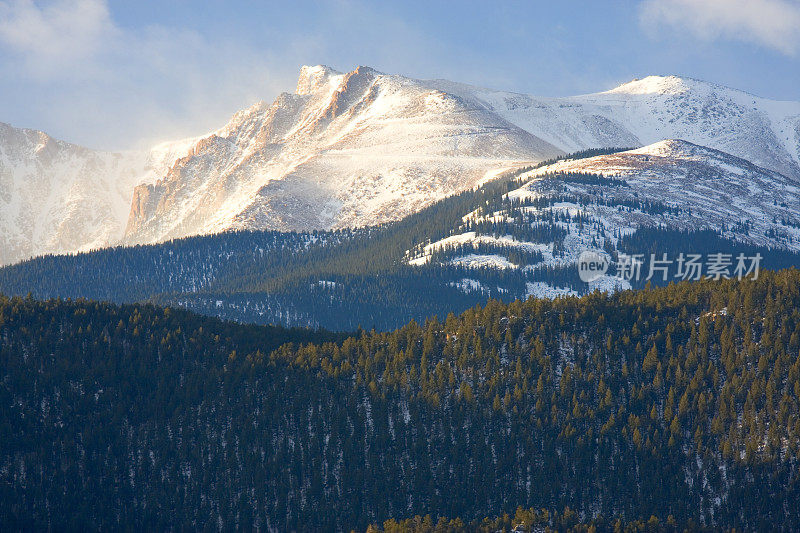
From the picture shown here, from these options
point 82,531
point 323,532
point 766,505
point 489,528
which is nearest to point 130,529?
point 82,531

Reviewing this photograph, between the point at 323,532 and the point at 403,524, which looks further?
the point at 323,532

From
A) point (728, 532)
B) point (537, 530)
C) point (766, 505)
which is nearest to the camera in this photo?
point (537, 530)

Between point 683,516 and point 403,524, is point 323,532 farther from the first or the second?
point 683,516

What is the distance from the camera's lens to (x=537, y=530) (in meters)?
176

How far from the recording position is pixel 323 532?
19850 cm

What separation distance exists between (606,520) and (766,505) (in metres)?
26.4

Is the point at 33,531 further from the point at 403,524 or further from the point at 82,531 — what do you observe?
the point at 403,524

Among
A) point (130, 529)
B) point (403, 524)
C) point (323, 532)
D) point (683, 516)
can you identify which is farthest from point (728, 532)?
point (130, 529)

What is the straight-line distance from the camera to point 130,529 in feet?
656

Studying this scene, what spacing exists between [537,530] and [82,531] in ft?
245

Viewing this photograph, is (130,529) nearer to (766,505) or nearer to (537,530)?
(537,530)

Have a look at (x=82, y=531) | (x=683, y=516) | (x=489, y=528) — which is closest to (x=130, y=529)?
(x=82, y=531)

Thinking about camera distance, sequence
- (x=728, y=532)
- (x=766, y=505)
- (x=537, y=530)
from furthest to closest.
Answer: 1. (x=766, y=505)
2. (x=728, y=532)
3. (x=537, y=530)

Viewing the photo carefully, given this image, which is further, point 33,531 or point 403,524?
point 33,531
